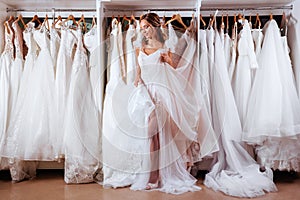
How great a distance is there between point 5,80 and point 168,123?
138 cm

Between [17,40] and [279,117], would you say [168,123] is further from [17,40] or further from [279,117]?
[17,40]

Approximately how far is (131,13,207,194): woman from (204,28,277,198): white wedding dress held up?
0.17m

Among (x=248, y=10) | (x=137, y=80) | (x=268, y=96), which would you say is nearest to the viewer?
(x=268, y=96)

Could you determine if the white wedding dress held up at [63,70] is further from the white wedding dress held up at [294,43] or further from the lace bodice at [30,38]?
the white wedding dress held up at [294,43]

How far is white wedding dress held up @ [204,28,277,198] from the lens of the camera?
240 cm

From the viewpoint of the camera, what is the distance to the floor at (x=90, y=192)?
2.28m

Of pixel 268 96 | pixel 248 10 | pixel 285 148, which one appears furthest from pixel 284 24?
pixel 285 148

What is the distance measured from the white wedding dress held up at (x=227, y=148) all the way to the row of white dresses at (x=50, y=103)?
3.13 ft

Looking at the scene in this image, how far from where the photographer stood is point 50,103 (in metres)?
2.55

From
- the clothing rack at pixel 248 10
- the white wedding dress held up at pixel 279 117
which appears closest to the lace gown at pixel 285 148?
the white wedding dress held up at pixel 279 117

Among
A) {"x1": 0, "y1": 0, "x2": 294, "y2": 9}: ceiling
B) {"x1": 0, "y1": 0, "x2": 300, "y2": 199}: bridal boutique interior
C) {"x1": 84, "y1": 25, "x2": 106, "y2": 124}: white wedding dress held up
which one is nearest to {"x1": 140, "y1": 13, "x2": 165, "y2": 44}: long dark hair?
{"x1": 0, "y1": 0, "x2": 300, "y2": 199}: bridal boutique interior

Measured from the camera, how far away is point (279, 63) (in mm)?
2572

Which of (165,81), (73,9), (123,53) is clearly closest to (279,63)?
(165,81)

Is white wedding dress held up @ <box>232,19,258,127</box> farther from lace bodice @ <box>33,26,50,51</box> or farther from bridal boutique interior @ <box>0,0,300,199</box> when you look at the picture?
lace bodice @ <box>33,26,50,51</box>
